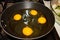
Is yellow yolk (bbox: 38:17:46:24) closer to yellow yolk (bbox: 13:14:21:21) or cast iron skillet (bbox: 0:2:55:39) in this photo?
cast iron skillet (bbox: 0:2:55:39)

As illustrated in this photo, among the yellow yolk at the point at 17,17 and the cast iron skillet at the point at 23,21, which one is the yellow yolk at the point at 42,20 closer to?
the cast iron skillet at the point at 23,21

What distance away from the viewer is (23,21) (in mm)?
876

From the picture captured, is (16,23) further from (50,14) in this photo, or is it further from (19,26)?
(50,14)

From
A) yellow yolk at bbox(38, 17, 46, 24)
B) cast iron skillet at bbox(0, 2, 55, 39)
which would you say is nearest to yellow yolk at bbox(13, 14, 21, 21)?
cast iron skillet at bbox(0, 2, 55, 39)

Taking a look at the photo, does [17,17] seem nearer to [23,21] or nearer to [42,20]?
[23,21]

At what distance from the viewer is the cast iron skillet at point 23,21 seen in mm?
805

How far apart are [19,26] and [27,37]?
10 cm

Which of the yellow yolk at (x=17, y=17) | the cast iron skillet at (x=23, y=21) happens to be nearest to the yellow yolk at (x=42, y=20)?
the cast iron skillet at (x=23, y=21)

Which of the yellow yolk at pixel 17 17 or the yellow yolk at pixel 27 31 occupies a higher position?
the yellow yolk at pixel 17 17

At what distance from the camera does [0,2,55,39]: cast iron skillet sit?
80 centimetres

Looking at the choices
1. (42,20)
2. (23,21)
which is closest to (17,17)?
(23,21)

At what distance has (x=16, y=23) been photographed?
2.85 ft

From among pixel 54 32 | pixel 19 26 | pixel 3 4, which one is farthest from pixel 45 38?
pixel 3 4

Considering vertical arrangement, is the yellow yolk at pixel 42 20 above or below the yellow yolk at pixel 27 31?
above
